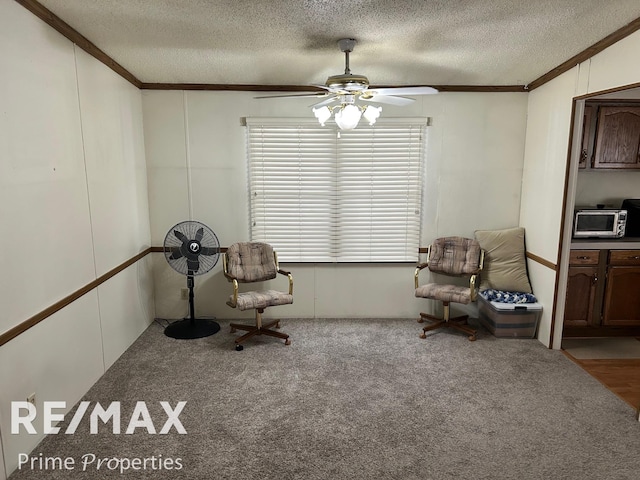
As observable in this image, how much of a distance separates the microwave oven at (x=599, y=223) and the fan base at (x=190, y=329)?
3.62m

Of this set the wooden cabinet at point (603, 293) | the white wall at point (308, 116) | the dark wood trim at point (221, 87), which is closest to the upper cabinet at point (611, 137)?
the white wall at point (308, 116)

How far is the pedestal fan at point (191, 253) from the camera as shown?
3898mm

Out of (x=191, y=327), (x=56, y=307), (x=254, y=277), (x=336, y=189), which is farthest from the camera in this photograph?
(x=336, y=189)

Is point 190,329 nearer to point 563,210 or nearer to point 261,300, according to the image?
point 261,300

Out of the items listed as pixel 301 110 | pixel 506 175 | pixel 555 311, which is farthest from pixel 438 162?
pixel 555 311

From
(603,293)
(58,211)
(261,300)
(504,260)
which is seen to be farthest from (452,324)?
(58,211)

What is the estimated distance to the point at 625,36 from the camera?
9.06 feet

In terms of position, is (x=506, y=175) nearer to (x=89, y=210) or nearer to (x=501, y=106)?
(x=501, y=106)

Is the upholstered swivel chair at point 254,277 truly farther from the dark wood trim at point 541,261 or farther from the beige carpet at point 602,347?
the beige carpet at point 602,347

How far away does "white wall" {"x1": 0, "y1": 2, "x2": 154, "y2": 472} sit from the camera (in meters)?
2.17

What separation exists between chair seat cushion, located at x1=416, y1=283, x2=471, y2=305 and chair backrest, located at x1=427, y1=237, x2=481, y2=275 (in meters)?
0.20

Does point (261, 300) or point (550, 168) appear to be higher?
point (550, 168)

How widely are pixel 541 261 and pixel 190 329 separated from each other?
3463 mm

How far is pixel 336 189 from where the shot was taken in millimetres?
4332
